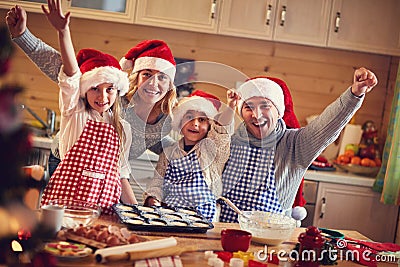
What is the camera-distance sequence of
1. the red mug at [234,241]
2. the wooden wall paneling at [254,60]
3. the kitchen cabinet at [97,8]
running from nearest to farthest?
the red mug at [234,241] < the kitchen cabinet at [97,8] < the wooden wall paneling at [254,60]

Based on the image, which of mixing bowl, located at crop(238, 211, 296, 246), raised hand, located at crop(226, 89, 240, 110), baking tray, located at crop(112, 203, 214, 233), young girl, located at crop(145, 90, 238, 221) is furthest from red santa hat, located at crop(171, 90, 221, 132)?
mixing bowl, located at crop(238, 211, 296, 246)

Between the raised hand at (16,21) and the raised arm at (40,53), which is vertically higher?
the raised hand at (16,21)

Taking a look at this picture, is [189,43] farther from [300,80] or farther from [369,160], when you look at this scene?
[369,160]

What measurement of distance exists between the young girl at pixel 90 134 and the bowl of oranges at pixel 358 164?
2.04m

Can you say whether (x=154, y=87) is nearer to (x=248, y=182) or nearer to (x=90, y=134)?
(x=90, y=134)

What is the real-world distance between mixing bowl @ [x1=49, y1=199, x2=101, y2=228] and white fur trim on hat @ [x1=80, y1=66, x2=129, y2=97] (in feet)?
1.84

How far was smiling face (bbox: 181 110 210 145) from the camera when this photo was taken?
239 centimetres

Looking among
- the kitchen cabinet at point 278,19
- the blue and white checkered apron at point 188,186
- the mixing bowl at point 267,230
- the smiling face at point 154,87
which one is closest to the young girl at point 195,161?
the blue and white checkered apron at point 188,186

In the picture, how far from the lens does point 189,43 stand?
424 centimetres

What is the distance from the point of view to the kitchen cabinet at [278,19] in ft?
13.1

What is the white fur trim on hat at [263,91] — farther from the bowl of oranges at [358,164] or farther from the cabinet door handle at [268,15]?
the bowl of oranges at [358,164]

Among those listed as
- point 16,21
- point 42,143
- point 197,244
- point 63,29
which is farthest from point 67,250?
point 42,143

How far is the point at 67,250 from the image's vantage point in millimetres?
1538

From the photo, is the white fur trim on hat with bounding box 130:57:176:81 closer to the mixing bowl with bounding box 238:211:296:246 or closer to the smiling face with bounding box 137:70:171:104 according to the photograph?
the smiling face with bounding box 137:70:171:104
